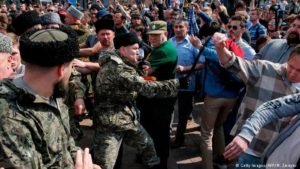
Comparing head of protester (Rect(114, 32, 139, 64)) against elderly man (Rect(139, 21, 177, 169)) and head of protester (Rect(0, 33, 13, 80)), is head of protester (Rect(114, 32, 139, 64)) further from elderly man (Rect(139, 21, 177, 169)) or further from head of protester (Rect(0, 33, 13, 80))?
head of protester (Rect(0, 33, 13, 80))

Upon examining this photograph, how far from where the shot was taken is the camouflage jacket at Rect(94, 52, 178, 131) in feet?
11.5

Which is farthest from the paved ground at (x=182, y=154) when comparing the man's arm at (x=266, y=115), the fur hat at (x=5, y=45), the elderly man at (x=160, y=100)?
the fur hat at (x=5, y=45)

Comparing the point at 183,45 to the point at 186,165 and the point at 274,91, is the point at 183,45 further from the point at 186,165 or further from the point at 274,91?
the point at 274,91

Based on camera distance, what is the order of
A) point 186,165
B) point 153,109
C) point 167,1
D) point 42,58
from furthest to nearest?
point 167,1
point 186,165
point 153,109
point 42,58

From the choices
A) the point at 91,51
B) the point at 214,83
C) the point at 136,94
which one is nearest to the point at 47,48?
the point at 136,94

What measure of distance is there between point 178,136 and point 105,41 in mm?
1972

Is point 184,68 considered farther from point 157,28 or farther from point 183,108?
point 157,28

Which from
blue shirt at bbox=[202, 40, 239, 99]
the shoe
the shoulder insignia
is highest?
the shoulder insignia

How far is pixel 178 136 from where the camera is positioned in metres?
5.51

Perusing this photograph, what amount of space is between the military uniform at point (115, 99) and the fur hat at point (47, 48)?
1.60 metres

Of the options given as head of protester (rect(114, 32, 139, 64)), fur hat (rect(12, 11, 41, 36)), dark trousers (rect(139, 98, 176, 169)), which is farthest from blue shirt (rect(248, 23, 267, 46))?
fur hat (rect(12, 11, 41, 36))

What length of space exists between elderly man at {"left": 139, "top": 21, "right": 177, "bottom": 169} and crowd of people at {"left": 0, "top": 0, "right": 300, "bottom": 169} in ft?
0.04

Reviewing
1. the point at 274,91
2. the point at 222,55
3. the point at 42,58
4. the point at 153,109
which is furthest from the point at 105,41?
the point at 42,58

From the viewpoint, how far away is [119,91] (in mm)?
3578
